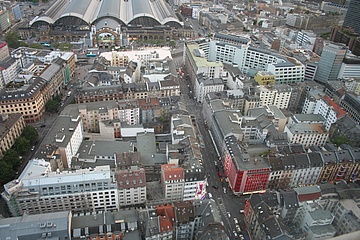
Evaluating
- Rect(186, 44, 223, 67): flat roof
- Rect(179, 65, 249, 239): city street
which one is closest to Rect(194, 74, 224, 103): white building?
Rect(186, 44, 223, 67): flat roof

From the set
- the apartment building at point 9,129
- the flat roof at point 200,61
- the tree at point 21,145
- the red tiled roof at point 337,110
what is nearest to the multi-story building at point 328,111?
the red tiled roof at point 337,110

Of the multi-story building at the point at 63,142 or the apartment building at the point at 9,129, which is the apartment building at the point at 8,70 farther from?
the multi-story building at the point at 63,142

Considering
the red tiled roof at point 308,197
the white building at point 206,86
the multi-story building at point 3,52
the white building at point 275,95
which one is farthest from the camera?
the multi-story building at point 3,52

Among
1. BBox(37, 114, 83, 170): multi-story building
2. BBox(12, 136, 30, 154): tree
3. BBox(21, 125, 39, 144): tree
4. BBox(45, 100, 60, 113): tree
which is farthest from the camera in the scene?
BBox(45, 100, 60, 113): tree

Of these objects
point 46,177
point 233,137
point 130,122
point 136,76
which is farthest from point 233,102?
point 46,177

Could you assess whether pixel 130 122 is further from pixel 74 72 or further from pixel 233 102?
pixel 74 72

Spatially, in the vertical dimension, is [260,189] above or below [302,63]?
below

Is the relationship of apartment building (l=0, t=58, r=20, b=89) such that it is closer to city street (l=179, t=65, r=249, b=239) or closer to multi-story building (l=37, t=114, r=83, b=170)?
multi-story building (l=37, t=114, r=83, b=170)
